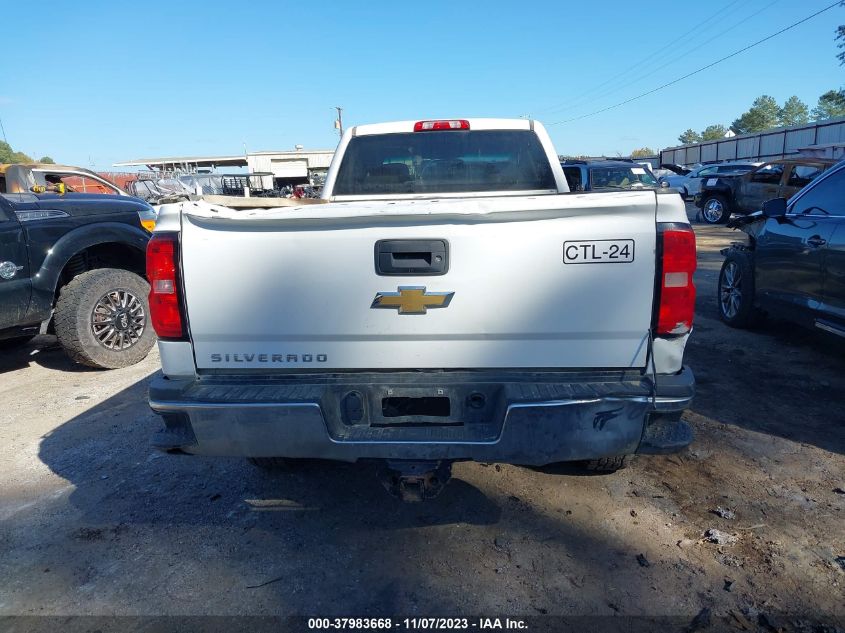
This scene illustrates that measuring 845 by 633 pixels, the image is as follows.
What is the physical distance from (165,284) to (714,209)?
17162mm

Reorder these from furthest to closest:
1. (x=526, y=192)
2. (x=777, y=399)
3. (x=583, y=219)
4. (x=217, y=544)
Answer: (x=777, y=399), (x=526, y=192), (x=217, y=544), (x=583, y=219)

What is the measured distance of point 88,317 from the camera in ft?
16.4

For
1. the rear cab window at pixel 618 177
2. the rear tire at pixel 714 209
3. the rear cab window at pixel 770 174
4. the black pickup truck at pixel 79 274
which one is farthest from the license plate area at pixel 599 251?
the rear tire at pixel 714 209

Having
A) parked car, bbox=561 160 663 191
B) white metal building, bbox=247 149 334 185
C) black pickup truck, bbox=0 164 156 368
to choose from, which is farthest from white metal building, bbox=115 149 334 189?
black pickup truck, bbox=0 164 156 368

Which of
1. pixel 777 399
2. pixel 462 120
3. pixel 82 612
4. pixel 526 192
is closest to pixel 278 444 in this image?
pixel 82 612

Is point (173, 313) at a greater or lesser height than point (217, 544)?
greater

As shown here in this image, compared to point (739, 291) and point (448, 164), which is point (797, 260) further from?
point (448, 164)

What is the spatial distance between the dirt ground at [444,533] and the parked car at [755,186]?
9.87m

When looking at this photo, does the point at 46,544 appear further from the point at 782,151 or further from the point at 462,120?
the point at 782,151

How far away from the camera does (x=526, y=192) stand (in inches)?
154

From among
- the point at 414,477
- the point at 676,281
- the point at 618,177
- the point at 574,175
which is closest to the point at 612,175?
the point at 618,177

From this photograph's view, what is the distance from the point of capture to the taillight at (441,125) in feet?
13.4

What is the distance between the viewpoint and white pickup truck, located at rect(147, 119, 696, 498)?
7.17ft

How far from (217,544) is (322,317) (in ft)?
4.30
